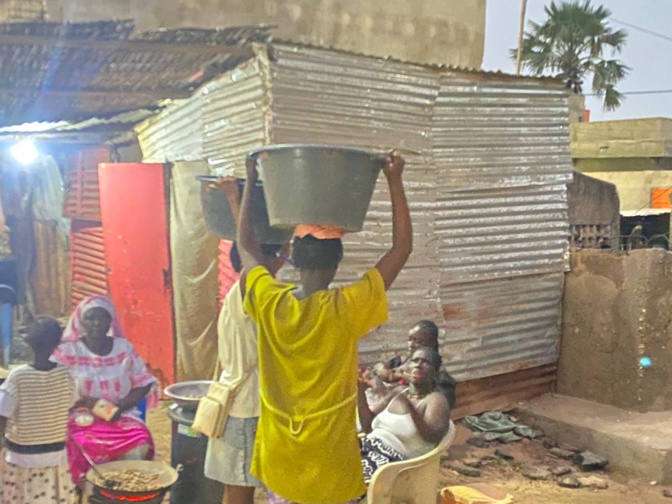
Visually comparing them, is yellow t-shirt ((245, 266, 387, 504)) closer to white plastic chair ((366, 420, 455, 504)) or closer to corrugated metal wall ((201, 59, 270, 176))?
white plastic chair ((366, 420, 455, 504))

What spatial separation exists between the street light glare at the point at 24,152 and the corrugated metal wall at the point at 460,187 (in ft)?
22.0

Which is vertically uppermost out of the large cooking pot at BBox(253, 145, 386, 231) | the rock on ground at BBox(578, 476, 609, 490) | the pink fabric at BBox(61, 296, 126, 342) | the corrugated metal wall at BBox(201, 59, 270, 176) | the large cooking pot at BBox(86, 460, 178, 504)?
the corrugated metal wall at BBox(201, 59, 270, 176)

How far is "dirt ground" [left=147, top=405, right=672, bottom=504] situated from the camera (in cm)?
522

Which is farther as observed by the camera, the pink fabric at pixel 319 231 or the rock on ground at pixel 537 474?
the rock on ground at pixel 537 474

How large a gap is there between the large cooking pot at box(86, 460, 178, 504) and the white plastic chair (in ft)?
3.62

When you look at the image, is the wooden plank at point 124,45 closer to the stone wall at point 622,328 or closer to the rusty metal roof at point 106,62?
the rusty metal roof at point 106,62

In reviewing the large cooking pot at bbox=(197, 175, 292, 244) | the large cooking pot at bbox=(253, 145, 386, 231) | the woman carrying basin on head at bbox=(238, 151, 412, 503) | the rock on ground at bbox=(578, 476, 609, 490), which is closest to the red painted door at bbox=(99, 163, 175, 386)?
the large cooking pot at bbox=(197, 175, 292, 244)

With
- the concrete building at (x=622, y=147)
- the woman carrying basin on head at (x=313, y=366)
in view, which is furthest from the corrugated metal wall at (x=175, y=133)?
the concrete building at (x=622, y=147)

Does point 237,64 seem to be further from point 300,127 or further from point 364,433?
point 364,433

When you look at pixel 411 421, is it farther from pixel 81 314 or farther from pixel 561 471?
pixel 561 471

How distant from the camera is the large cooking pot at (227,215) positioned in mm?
3258

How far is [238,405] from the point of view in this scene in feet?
11.0

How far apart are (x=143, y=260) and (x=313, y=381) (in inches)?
195

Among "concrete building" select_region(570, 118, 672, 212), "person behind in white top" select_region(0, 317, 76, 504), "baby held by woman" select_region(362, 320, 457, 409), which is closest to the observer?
"person behind in white top" select_region(0, 317, 76, 504)
